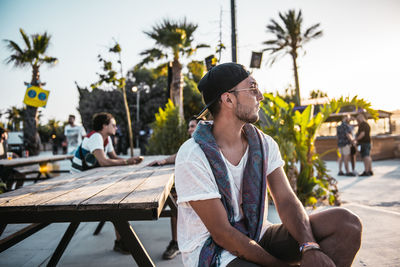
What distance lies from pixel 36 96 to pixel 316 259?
7.89m

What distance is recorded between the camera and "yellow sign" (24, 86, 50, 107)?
7.04 meters

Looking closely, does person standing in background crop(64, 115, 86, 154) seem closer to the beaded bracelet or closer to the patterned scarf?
the patterned scarf

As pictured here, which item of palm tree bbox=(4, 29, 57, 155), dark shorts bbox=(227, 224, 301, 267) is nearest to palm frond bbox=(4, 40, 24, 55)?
palm tree bbox=(4, 29, 57, 155)

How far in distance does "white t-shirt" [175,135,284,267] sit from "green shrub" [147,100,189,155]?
5.33 meters

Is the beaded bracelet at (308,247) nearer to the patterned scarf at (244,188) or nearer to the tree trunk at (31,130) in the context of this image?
the patterned scarf at (244,188)

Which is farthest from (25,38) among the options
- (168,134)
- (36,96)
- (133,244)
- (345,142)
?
(133,244)

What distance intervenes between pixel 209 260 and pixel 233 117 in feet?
2.84

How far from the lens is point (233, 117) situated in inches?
68.3

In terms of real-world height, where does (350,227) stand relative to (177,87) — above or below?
below

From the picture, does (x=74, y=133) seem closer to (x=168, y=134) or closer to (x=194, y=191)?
(x=168, y=134)

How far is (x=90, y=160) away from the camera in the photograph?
343cm

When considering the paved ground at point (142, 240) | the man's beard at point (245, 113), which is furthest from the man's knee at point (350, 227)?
the paved ground at point (142, 240)

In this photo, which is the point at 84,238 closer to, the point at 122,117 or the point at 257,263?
the point at 257,263

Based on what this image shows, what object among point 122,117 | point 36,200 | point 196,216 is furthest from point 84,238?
point 122,117
